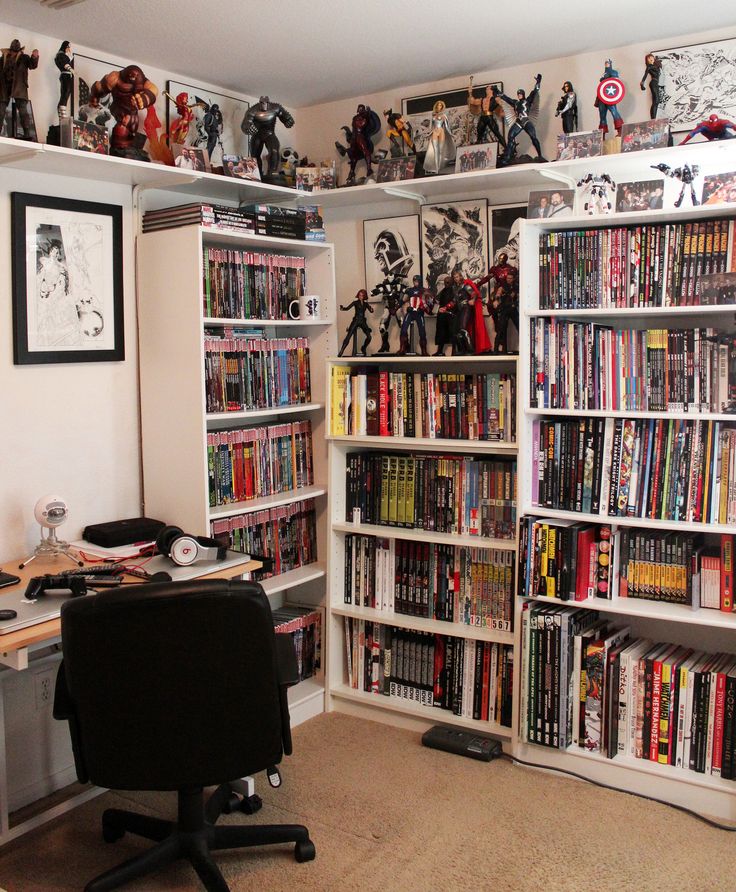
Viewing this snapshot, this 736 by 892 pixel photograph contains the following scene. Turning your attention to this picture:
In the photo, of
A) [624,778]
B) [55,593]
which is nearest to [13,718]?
[55,593]

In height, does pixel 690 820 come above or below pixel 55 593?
below

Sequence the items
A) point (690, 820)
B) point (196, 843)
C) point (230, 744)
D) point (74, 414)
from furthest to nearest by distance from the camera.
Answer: point (74, 414)
point (690, 820)
point (196, 843)
point (230, 744)

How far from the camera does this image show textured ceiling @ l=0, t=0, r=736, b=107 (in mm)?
2664

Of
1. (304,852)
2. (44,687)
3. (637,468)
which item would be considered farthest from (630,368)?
(44,687)

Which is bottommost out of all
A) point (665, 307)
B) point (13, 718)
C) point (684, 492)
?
point (13, 718)

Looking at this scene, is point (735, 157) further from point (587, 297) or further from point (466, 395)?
point (466, 395)

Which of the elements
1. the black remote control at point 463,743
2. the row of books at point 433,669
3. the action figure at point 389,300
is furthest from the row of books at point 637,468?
the black remote control at point 463,743

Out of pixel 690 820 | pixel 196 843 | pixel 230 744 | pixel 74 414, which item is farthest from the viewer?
pixel 74 414

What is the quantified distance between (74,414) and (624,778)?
2.19 m

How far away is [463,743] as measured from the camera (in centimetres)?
317

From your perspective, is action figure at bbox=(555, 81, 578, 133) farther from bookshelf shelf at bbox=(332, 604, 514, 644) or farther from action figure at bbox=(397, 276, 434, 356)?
bookshelf shelf at bbox=(332, 604, 514, 644)

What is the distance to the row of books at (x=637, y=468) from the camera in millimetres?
2756

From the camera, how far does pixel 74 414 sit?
305cm

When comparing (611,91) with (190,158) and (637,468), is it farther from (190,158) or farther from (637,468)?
(190,158)
